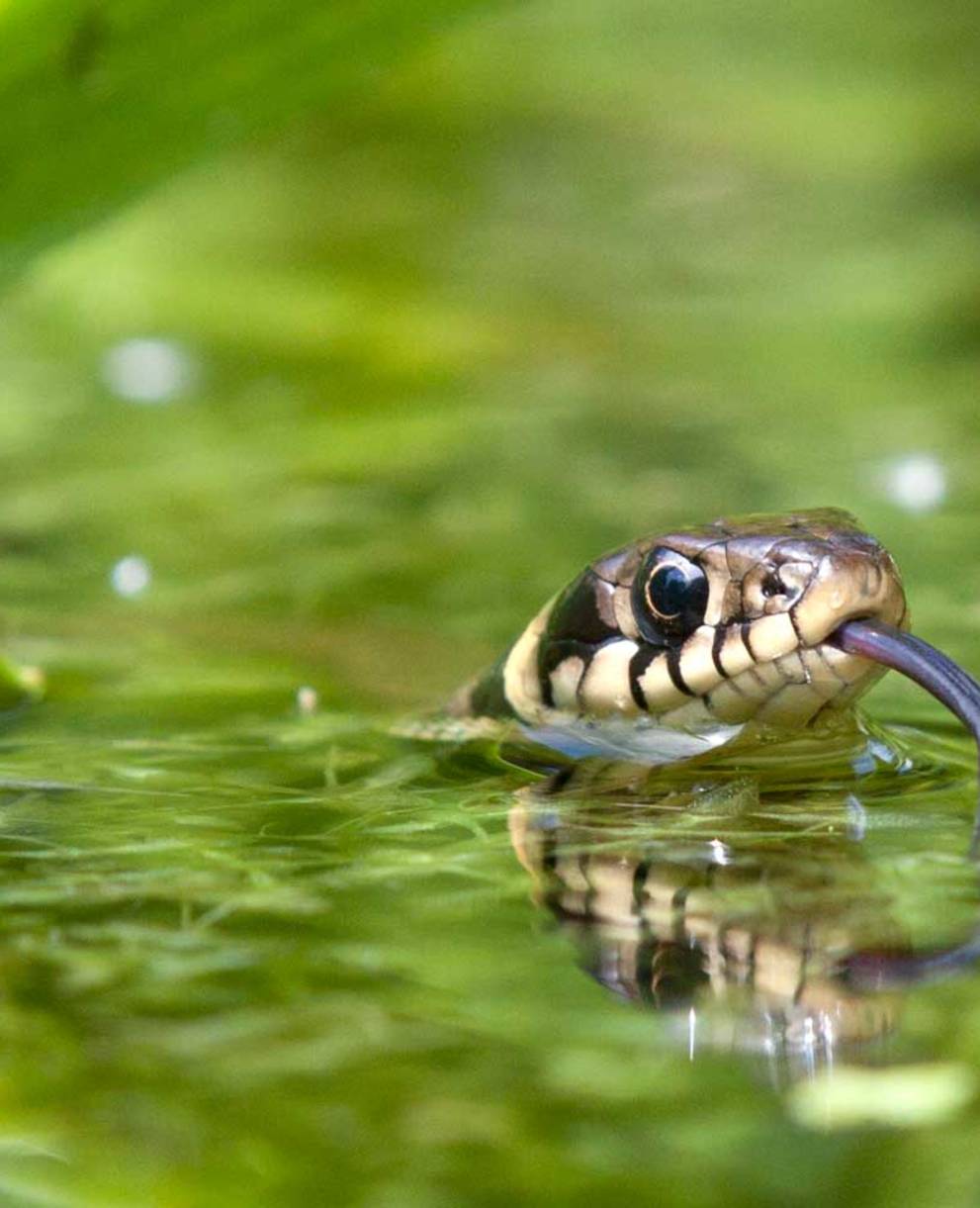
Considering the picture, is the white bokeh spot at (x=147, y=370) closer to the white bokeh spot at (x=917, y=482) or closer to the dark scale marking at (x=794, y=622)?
the white bokeh spot at (x=917, y=482)

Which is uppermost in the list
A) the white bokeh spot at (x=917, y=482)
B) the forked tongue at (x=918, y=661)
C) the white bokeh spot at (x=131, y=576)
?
the white bokeh spot at (x=917, y=482)

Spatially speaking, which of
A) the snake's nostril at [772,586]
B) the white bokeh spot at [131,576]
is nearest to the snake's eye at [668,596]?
the snake's nostril at [772,586]

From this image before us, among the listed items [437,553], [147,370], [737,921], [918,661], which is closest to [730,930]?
[737,921]

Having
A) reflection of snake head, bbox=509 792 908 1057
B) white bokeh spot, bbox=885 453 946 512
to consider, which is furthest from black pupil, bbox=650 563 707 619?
white bokeh spot, bbox=885 453 946 512

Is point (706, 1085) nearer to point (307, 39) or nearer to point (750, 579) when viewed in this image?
point (750, 579)

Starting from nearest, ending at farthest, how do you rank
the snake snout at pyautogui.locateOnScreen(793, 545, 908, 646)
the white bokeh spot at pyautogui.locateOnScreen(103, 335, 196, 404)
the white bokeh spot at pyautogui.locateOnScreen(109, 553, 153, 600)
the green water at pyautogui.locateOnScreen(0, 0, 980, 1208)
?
the green water at pyautogui.locateOnScreen(0, 0, 980, 1208)
the snake snout at pyautogui.locateOnScreen(793, 545, 908, 646)
the white bokeh spot at pyautogui.locateOnScreen(109, 553, 153, 600)
the white bokeh spot at pyautogui.locateOnScreen(103, 335, 196, 404)

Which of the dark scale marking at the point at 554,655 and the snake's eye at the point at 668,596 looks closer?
the snake's eye at the point at 668,596

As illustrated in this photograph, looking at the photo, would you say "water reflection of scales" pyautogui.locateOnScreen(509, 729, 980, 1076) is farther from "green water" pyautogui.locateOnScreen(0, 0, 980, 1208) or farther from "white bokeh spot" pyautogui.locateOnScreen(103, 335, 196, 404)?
"white bokeh spot" pyautogui.locateOnScreen(103, 335, 196, 404)

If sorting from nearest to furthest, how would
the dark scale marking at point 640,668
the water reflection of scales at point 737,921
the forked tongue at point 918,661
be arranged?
the water reflection of scales at point 737,921 → the forked tongue at point 918,661 → the dark scale marking at point 640,668
